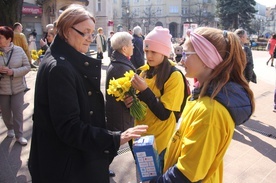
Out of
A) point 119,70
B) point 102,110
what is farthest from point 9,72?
point 102,110

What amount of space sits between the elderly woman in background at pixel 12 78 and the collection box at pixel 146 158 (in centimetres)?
327

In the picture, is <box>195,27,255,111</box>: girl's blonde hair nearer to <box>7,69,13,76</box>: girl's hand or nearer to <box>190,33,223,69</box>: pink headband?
<box>190,33,223,69</box>: pink headband

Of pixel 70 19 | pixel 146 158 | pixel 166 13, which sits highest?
pixel 166 13

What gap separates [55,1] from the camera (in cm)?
2742

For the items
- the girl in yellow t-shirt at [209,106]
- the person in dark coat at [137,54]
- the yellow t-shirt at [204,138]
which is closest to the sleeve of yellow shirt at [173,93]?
the girl in yellow t-shirt at [209,106]

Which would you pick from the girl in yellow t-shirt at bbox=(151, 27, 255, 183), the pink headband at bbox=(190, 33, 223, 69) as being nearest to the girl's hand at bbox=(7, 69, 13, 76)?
the girl in yellow t-shirt at bbox=(151, 27, 255, 183)

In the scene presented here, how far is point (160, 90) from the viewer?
8.48 ft

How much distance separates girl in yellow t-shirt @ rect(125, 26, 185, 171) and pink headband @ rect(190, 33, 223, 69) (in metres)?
0.90

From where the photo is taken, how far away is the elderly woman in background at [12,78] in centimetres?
421

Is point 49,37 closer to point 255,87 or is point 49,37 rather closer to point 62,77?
point 62,77

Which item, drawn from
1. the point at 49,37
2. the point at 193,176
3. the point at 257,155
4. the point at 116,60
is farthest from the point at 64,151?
the point at 49,37

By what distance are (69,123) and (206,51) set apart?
92 cm

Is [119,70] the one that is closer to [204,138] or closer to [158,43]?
[158,43]

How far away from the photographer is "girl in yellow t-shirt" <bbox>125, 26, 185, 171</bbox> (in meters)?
2.43
